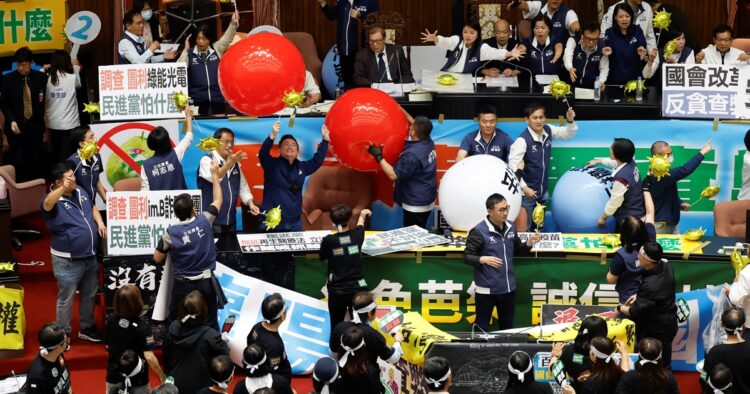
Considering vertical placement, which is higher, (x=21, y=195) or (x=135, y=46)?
(x=135, y=46)

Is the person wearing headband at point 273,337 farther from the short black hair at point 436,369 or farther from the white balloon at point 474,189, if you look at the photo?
the white balloon at point 474,189

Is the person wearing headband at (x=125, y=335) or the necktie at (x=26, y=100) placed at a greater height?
the necktie at (x=26, y=100)

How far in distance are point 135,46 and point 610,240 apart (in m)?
5.56

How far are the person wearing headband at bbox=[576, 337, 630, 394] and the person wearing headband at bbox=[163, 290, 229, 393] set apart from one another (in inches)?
A: 89.5

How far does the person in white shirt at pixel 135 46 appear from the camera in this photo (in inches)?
543

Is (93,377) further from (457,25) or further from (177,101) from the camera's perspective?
(457,25)

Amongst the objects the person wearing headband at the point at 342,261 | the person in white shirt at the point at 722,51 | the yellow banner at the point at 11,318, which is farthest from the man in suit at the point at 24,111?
the person in white shirt at the point at 722,51

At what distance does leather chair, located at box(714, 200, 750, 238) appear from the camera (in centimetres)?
1170

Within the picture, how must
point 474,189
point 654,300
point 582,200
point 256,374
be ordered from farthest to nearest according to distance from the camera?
point 582,200 < point 474,189 < point 654,300 < point 256,374

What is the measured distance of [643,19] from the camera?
14281 mm

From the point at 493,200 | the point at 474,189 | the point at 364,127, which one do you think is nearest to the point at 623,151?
the point at 474,189

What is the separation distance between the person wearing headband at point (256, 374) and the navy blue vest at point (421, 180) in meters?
4.32

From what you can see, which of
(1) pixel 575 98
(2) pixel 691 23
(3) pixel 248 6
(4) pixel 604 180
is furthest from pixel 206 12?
(2) pixel 691 23

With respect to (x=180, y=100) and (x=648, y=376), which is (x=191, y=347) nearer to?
(x=648, y=376)
